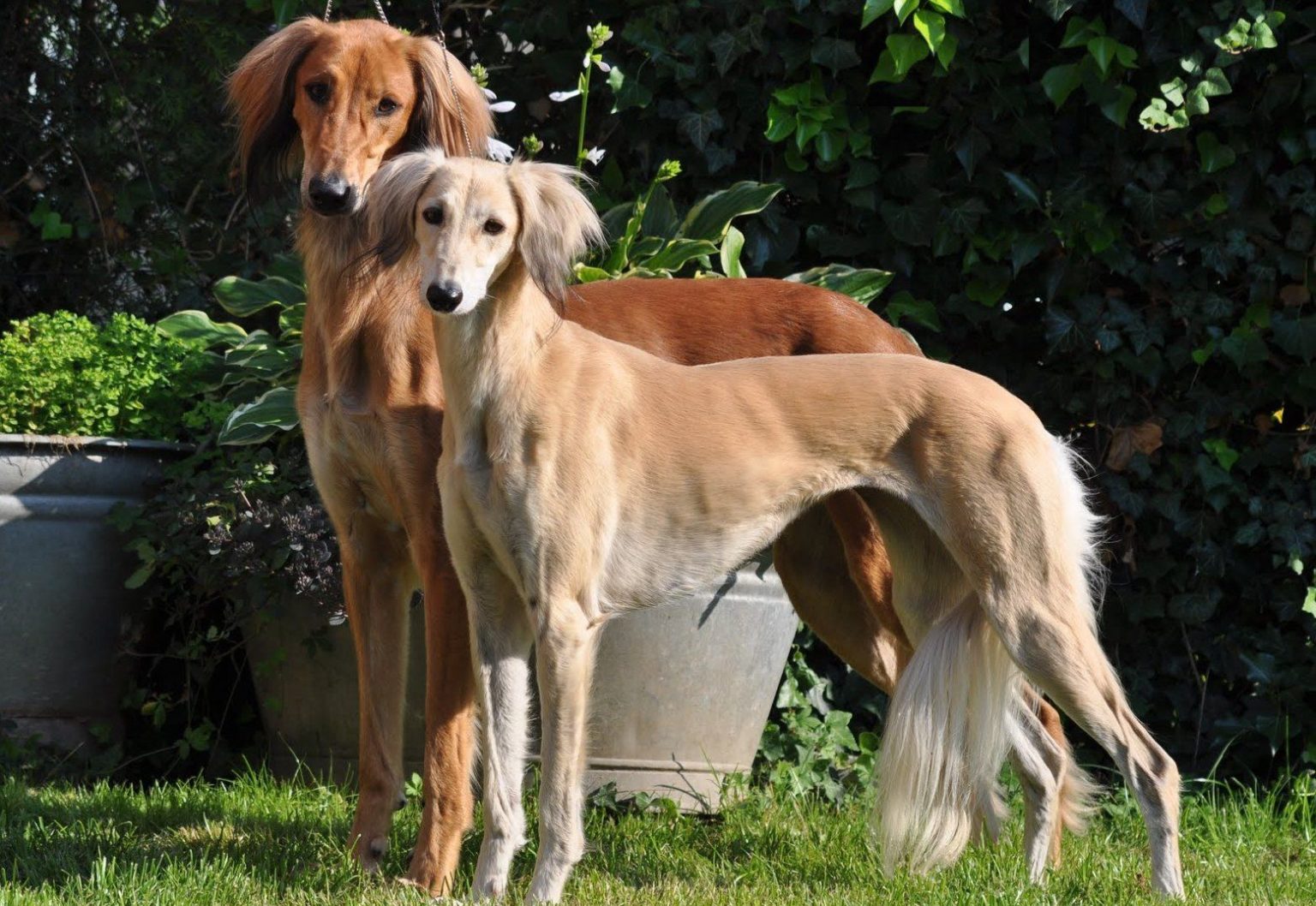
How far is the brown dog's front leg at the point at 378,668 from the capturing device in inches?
134

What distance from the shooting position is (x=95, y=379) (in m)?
4.44

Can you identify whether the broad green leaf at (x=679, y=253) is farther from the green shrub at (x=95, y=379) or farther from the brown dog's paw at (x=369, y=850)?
the brown dog's paw at (x=369, y=850)

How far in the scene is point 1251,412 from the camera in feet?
14.8

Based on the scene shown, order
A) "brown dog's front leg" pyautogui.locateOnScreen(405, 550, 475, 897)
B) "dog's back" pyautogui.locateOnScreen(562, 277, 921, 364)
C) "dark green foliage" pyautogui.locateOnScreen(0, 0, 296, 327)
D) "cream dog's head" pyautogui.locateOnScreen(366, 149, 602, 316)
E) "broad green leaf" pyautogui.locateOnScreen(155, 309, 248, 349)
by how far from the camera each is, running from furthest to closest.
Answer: "dark green foliage" pyautogui.locateOnScreen(0, 0, 296, 327) < "broad green leaf" pyautogui.locateOnScreen(155, 309, 248, 349) < "dog's back" pyautogui.locateOnScreen(562, 277, 921, 364) < "brown dog's front leg" pyautogui.locateOnScreen(405, 550, 475, 897) < "cream dog's head" pyautogui.locateOnScreen(366, 149, 602, 316)

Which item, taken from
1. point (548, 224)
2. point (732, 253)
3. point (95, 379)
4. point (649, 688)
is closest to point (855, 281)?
point (732, 253)

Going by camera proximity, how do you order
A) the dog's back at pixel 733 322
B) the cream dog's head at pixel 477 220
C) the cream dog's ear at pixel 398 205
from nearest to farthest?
the cream dog's head at pixel 477 220
the cream dog's ear at pixel 398 205
the dog's back at pixel 733 322

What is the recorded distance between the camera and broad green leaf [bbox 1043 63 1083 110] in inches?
173

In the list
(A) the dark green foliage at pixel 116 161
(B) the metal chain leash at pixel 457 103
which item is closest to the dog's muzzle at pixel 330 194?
(B) the metal chain leash at pixel 457 103

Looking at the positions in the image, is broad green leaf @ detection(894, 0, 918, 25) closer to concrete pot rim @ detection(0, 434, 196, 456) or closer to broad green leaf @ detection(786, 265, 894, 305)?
broad green leaf @ detection(786, 265, 894, 305)

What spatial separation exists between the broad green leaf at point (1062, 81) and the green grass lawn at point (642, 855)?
7.08 ft

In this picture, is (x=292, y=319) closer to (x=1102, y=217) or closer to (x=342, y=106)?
(x=342, y=106)

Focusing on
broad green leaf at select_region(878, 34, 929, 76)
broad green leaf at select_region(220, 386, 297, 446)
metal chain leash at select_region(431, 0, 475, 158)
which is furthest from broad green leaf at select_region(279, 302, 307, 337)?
broad green leaf at select_region(878, 34, 929, 76)

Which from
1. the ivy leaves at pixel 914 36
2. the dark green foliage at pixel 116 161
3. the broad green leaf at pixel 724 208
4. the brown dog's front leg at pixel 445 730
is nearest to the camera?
the brown dog's front leg at pixel 445 730

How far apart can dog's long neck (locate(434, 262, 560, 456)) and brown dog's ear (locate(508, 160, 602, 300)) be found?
4.2 inches
